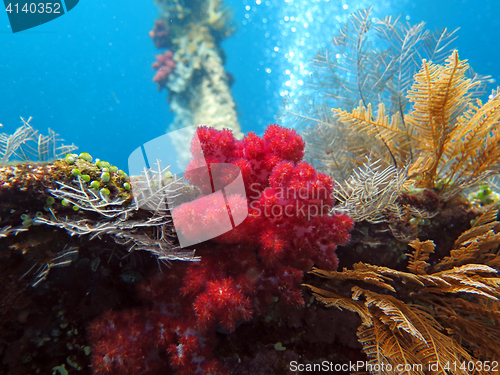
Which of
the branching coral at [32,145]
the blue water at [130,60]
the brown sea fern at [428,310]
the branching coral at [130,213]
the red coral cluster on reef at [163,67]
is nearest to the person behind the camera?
the branching coral at [130,213]

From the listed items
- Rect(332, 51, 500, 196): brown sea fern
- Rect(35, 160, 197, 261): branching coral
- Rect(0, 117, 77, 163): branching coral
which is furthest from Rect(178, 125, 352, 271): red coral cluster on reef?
Rect(0, 117, 77, 163): branching coral

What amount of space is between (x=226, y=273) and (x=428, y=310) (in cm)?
186

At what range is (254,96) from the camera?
1089 inches

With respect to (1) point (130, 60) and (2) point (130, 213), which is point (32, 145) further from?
(1) point (130, 60)

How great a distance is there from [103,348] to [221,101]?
30.7ft

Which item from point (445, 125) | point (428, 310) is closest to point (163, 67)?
point (445, 125)

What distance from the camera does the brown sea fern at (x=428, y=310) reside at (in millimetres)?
1537

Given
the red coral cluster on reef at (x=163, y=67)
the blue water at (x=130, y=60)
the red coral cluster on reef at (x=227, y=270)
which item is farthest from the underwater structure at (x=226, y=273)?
the blue water at (x=130, y=60)

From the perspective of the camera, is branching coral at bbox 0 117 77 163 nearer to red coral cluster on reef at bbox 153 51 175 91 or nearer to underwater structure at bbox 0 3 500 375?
underwater structure at bbox 0 3 500 375

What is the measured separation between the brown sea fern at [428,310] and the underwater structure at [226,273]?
1 centimetres

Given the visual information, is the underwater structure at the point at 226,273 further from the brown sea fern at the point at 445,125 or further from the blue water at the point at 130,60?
the blue water at the point at 130,60

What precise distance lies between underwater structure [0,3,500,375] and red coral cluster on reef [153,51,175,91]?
7.97m

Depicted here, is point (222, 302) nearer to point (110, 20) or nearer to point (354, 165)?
point (354, 165)

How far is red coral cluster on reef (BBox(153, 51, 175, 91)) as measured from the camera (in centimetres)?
880
